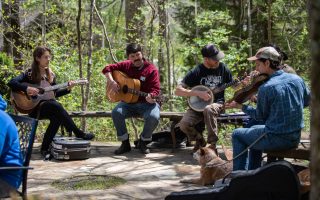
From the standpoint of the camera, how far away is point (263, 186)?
126 inches

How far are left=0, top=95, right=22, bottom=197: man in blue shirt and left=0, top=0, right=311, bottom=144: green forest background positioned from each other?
603 centimetres

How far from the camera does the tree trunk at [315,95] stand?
1.30 meters

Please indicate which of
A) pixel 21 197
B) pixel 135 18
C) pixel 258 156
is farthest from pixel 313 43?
pixel 135 18

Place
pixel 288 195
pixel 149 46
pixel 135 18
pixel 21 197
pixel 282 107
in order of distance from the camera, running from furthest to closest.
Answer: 1. pixel 149 46
2. pixel 135 18
3. pixel 282 107
4. pixel 21 197
5. pixel 288 195

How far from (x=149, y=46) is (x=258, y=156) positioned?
786 cm

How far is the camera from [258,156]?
14.9ft

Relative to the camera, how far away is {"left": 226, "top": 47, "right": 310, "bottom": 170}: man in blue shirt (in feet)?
13.3

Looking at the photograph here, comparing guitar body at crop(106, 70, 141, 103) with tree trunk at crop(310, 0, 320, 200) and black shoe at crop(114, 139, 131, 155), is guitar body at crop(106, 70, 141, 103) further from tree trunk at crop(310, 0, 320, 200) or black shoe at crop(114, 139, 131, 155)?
tree trunk at crop(310, 0, 320, 200)

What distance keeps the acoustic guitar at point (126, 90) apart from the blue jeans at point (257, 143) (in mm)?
2120

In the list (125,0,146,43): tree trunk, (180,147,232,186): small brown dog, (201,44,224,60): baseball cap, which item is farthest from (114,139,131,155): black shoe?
(125,0,146,43): tree trunk

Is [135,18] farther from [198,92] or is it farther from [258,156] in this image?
[258,156]

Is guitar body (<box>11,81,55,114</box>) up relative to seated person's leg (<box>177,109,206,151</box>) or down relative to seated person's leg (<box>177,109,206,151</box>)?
up

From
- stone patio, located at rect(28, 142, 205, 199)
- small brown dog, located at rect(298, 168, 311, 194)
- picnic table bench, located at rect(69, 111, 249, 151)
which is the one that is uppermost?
picnic table bench, located at rect(69, 111, 249, 151)

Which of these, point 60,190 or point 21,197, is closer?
point 21,197
